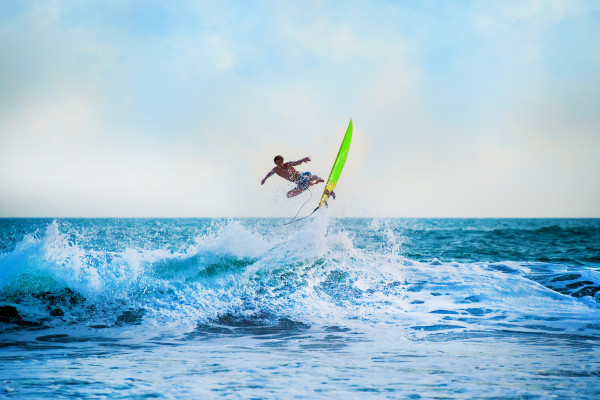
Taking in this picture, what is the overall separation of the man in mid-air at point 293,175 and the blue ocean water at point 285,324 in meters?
0.87

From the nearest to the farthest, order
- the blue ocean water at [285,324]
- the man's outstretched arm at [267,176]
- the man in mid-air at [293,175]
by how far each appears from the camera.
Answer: the blue ocean water at [285,324], the man's outstretched arm at [267,176], the man in mid-air at [293,175]

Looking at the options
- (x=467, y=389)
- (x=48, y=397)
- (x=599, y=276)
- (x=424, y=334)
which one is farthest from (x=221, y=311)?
(x=599, y=276)

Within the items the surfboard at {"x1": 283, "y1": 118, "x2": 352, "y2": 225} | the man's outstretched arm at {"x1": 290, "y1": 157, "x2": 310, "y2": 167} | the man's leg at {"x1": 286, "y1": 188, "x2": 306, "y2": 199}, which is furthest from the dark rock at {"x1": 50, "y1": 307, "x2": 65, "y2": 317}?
the surfboard at {"x1": 283, "y1": 118, "x2": 352, "y2": 225}

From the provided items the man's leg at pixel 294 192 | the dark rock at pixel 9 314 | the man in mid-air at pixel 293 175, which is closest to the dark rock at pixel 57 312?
the dark rock at pixel 9 314

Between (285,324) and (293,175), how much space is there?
14.5ft

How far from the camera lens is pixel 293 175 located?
1139cm

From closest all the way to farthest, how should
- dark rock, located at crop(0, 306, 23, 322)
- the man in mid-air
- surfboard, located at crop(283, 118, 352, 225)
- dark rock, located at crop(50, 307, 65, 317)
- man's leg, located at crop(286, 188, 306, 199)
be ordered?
dark rock, located at crop(0, 306, 23, 322) < dark rock, located at crop(50, 307, 65, 317) < the man in mid-air < man's leg, located at crop(286, 188, 306, 199) < surfboard, located at crop(283, 118, 352, 225)

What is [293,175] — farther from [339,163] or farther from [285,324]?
[285,324]

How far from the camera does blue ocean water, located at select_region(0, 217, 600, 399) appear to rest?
484 cm

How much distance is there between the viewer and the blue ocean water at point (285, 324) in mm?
4840

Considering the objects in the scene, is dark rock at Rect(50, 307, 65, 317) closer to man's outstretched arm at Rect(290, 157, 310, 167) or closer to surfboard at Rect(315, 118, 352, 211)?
man's outstretched arm at Rect(290, 157, 310, 167)

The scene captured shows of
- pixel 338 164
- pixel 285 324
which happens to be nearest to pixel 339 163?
pixel 338 164

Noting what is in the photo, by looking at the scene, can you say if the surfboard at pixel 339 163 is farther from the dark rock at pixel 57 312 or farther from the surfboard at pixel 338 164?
the dark rock at pixel 57 312

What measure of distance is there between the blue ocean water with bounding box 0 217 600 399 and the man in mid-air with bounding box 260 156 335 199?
2.85 feet
